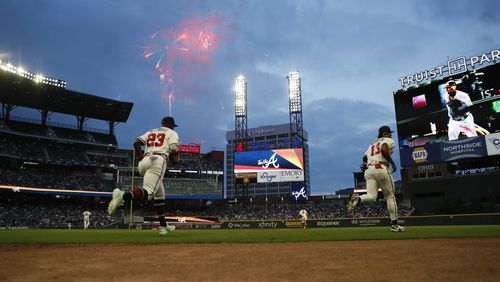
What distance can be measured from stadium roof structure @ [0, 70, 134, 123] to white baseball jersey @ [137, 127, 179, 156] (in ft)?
139

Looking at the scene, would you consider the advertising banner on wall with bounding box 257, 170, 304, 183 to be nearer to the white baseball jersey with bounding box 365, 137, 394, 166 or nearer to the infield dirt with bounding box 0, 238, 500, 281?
the white baseball jersey with bounding box 365, 137, 394, 166

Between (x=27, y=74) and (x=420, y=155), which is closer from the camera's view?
(x=420, y=155)

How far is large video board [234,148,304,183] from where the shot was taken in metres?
45.0

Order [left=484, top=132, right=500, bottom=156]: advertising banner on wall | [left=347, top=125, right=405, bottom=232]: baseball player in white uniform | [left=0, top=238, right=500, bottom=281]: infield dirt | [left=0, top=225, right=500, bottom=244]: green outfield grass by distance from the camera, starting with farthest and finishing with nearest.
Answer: [left=484, top=132, right=500, bottom=156]: advertising banner on wall < [left=347, top=125, right=405, bottom=232]: baseball player in white uniform < [left=0, top=225, right=500, bottom=244]: green outfield grass < [left=0, top=238, right=500, bottom=281]: infield dirt

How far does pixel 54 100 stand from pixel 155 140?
46.7 metres

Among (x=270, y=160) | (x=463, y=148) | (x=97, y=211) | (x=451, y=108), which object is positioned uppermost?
(x=451, y=108)

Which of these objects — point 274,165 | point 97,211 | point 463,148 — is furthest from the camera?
point 97,211

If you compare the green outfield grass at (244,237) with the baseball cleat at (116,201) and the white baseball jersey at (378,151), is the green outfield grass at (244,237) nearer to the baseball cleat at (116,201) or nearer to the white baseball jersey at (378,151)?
the baseball cleat at (116,201)

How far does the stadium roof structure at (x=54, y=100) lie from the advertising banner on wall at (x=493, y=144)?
44.5m

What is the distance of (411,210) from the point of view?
3759 cm

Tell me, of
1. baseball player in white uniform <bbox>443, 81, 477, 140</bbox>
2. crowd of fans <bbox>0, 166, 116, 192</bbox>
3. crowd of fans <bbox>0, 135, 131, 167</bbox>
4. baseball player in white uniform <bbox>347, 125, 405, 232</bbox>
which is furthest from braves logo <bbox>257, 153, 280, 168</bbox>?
baseball player in white uniform <bbox>347, 125, 405, 232</bbox>

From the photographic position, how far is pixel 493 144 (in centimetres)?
3100

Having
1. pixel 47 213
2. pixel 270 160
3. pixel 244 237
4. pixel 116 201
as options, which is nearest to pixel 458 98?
pixel 270 160

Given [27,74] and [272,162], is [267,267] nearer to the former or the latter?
[272,162]
